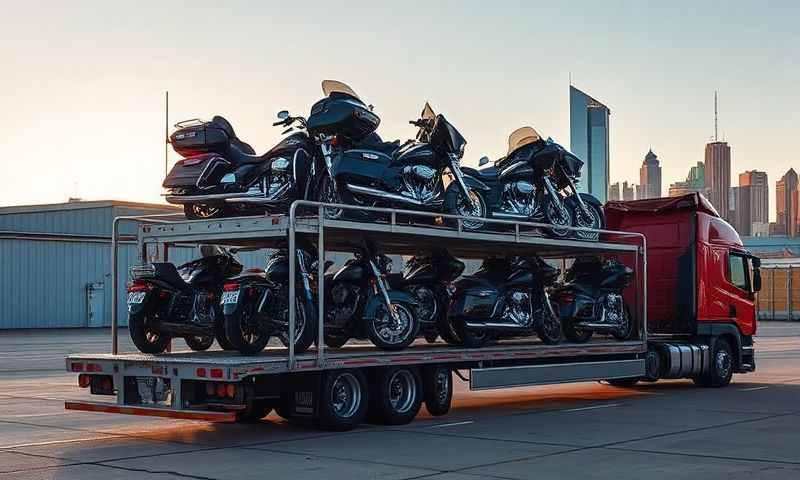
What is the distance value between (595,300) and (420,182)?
15.6 ft

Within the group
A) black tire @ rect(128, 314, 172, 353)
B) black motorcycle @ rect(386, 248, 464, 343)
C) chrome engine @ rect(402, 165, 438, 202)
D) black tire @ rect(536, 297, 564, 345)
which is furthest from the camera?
black tire @ rect(536, 297, 564, 345)

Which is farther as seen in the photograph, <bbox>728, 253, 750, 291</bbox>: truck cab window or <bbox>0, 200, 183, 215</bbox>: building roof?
<bbox>0, 200, 183, 215</bbox>: building roof

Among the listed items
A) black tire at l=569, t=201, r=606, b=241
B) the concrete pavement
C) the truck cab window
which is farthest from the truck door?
black tire at l=569, t=201, r=606, b=241

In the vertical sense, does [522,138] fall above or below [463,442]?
above

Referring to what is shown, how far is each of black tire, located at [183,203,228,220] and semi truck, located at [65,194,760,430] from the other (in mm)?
366

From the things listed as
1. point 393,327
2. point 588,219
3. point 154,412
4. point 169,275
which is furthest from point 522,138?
point 154,412

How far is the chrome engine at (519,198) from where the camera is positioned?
16891mm

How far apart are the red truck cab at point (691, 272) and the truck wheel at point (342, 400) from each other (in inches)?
326

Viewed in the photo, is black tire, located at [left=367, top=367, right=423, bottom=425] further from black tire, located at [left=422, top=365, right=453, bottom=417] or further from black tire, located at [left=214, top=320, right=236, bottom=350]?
black tire, located at [left=214, top=320, right=236, bottom=350]

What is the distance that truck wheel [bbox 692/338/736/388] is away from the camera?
66.6 ft

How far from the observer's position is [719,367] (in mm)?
20500

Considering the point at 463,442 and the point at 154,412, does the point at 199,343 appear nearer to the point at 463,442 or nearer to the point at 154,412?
the point at 154,412

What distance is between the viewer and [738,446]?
1232 centimetres

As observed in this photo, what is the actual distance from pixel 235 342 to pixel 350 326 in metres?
2.00
